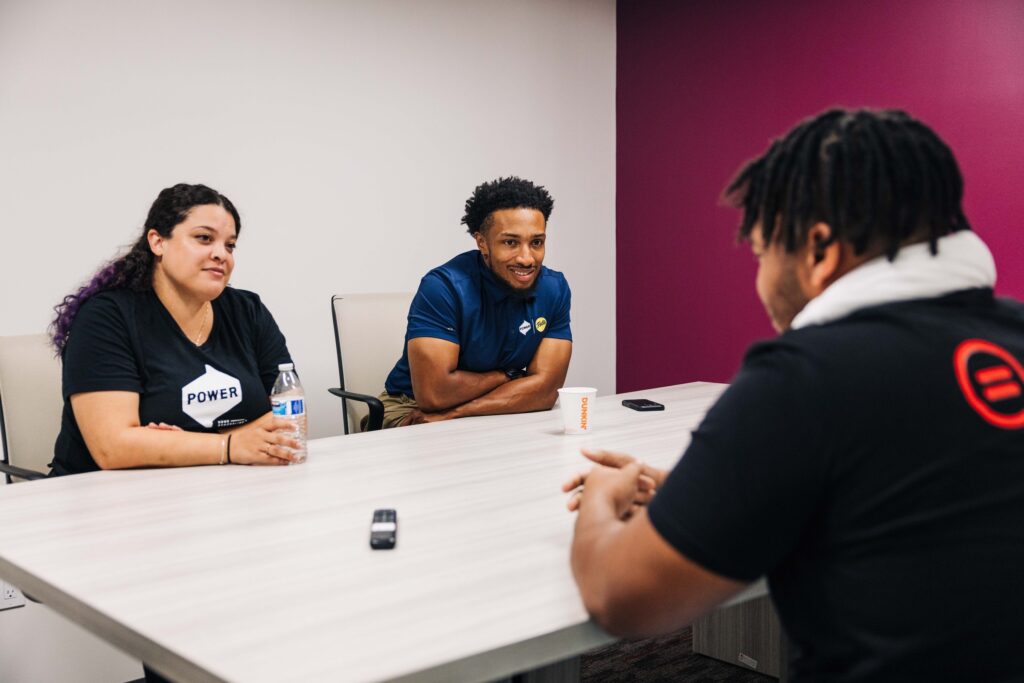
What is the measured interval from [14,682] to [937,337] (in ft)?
9.02

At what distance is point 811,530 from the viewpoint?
2.82 ft

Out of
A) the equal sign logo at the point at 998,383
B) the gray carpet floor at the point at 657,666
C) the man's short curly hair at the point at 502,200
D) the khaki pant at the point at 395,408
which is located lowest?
the gray carpet floor at the point at 657,666

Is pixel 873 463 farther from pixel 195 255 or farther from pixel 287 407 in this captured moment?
pixel 195 255

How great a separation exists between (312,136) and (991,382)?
3191mm

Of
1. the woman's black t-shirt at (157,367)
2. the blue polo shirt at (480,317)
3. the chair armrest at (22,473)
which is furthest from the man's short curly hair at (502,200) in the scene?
the chair armrest at (22,473)

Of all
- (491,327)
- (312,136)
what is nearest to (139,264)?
(491,327)

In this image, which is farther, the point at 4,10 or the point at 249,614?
the point at 4,10

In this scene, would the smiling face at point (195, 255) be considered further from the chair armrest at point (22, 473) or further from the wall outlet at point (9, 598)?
the wall outlet at point (9, 598)

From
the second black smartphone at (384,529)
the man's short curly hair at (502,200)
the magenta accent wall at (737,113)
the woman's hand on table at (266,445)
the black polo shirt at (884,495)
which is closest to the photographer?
the black polo shirt at (884,495)

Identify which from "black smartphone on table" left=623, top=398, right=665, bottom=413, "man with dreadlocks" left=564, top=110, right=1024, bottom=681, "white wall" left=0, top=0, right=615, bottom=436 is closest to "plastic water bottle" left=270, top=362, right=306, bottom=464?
"black smartphone on table" left=623, top=398, right=665, bottom=413

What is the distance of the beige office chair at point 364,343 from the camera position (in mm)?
2984

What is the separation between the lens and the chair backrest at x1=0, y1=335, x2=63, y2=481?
222cm

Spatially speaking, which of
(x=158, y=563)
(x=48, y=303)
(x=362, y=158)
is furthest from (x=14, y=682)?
(x=362, y=158)

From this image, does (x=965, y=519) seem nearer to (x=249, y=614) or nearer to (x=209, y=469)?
(x=249, y=614)
